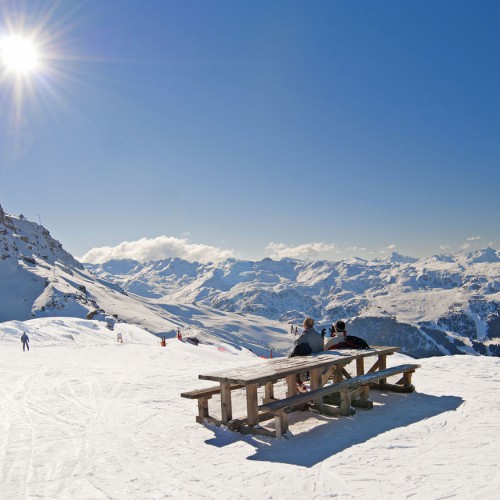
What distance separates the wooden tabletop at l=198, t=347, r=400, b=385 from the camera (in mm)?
8180

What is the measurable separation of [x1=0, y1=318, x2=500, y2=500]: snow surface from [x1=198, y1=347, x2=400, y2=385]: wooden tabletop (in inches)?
45.5

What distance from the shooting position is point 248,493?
5797 mm

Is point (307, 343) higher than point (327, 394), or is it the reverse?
point (307, 343)

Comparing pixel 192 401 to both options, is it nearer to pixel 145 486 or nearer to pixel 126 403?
pixel 126 403

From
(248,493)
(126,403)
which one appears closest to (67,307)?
(126,403)

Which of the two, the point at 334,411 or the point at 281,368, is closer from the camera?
the point at 281,368

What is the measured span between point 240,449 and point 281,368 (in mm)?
1910

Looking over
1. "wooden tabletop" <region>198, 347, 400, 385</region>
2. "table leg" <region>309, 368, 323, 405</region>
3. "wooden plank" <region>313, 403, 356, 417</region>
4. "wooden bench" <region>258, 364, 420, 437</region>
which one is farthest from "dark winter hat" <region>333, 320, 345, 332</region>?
"wooden plank" <region>313, 403, 356, 417</region>

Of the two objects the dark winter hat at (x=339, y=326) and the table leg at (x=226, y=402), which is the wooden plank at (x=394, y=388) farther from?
the table leg at (x=226, y=402)

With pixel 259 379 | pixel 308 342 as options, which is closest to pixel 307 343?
pixel 308 342

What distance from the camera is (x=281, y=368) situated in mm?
8984

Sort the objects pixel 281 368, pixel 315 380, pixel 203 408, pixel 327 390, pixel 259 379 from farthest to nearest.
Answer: pixel 315 380 → pixel 203 408 → pixel 327 390 → pixel 281 368 → pixel 259 379

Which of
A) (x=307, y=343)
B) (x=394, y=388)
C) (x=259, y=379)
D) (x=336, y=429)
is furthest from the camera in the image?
(x=394, y=388)

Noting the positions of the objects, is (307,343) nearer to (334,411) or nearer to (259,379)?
(334,411)
